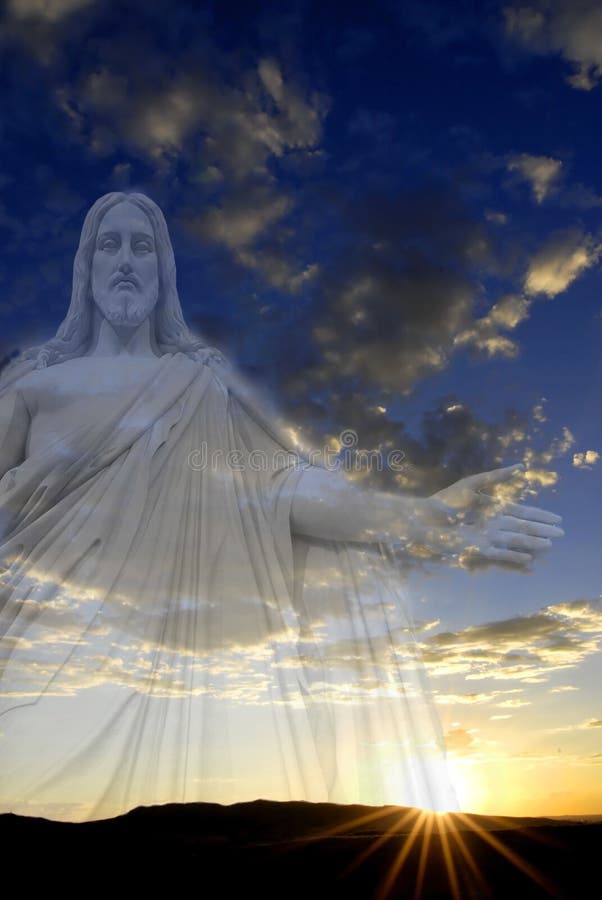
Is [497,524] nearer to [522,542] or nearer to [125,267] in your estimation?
[522,542]

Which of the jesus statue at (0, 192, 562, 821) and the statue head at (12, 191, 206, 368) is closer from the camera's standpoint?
the jesus statue at (0, 192, 562, 821)

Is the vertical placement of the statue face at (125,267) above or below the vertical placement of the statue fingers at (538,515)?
above

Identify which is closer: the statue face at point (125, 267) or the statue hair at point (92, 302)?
the statue face at point (125, 267)

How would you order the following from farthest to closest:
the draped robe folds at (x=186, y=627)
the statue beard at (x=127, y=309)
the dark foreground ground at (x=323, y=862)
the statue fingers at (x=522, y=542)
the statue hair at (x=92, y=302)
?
the statue hair at (x=92, y=302)
the statue beard at (x=127, y=309)
the statue fingers at (x=522, y=542)
the draped robe folds at (x=186, y=627)
the dark foreground ground at (x=323, y=862)

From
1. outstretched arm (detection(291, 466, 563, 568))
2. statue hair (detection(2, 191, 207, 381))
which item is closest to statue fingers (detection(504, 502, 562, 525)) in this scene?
outstretched arm (detection(291, 466, 563, 568))

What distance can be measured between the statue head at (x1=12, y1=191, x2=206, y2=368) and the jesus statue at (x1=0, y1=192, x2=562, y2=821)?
2cm

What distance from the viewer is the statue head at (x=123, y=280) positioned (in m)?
6.38

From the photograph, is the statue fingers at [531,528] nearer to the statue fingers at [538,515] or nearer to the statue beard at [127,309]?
the statue fingers at [538,515]

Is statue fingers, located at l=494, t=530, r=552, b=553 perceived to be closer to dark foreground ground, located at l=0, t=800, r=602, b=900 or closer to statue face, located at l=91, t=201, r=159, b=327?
dark foreground ground, located at l=0, t=800, r=602, b=900

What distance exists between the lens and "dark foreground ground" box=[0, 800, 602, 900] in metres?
3.52

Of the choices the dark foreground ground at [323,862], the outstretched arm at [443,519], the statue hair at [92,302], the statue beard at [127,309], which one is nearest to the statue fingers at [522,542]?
the outstretched arm at [443,519]

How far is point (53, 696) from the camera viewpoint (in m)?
4.89

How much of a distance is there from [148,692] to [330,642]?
1.18 m

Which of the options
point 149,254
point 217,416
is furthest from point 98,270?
point 217,416
